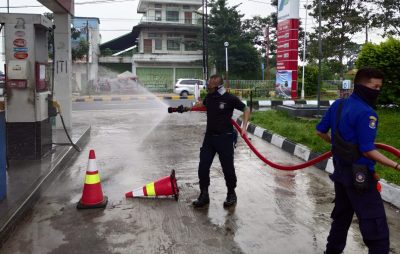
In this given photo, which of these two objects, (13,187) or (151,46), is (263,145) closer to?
(13,187)

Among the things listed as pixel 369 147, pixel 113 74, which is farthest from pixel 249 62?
pixel 369 147

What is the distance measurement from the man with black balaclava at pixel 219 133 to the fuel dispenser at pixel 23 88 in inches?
127

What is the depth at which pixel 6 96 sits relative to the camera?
22.2 feet

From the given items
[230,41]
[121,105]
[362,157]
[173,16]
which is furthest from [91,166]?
[173,16]

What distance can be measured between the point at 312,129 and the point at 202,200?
5.53 metres

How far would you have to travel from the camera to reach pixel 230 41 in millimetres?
40500

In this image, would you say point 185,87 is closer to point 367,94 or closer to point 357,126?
point 367,94

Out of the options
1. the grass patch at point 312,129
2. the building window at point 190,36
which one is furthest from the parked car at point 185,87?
the grass patch at point 312,129

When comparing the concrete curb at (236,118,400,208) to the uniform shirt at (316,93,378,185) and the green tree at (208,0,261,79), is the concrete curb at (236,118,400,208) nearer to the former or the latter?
the uniform shirt at (316,93,378,185)

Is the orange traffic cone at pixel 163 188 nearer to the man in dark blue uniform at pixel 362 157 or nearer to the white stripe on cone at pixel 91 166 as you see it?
the white stripe on cone at pixel 91 166

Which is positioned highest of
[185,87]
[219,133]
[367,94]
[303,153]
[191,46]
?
[191,46]

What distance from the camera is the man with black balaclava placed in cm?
500

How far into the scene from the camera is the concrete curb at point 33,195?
4093 mm

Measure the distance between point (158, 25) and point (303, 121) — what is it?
33.9 m
